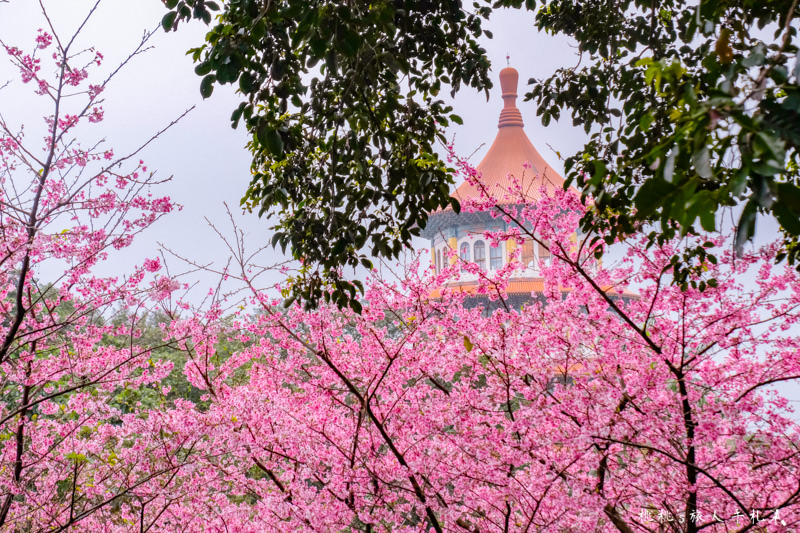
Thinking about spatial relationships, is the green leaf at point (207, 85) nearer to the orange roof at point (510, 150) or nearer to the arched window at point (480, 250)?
the orange roof at point (510, 150)

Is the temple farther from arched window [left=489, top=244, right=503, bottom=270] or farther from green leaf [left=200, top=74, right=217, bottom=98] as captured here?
green leaf [left=200, top=74, right=217, bottom=98]

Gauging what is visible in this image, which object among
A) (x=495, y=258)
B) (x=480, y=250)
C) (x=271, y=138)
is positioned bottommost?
(x=271, y=138)

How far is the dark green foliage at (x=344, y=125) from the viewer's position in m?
3.10

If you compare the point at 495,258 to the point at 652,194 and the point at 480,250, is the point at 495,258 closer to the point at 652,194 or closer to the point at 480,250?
the point at 480,250

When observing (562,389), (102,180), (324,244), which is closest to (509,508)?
(562,389)

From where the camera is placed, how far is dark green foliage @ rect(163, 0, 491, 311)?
3.10 meters

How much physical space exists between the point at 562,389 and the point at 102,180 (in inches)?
123

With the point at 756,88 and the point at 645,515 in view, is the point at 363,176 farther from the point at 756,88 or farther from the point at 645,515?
the point at 645,515

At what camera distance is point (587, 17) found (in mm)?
4879

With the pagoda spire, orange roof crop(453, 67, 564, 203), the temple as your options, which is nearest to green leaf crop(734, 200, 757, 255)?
the temple

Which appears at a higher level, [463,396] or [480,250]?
[480,250]

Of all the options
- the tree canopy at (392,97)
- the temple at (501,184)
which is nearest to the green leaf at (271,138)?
the tree canopy at (392,97)

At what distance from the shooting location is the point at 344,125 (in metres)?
3.69

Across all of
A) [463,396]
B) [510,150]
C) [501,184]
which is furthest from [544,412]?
[510,150]
